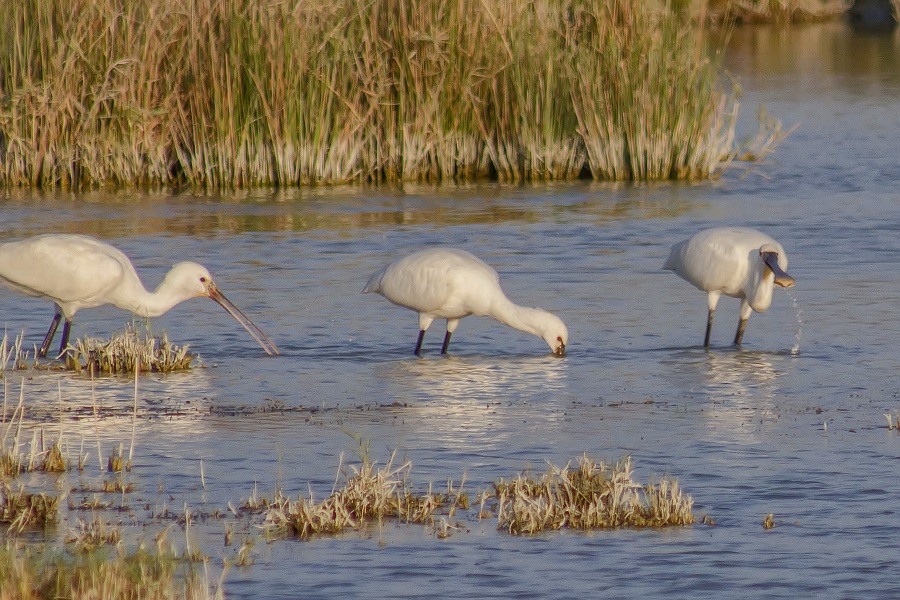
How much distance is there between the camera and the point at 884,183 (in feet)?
62.3

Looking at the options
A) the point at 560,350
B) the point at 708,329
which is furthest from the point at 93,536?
the point at 708,329

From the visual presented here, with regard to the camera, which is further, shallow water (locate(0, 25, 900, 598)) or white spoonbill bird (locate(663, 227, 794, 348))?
white spoonbill bird (locate(663, 227, 794, 348))

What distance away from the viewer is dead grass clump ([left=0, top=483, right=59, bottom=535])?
616cm

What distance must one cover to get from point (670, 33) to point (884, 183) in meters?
3.45

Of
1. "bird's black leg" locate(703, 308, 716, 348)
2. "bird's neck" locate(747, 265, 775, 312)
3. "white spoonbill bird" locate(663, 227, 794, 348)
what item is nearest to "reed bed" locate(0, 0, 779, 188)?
"white spoonbill bird" locate(663, 227, 794, 348)

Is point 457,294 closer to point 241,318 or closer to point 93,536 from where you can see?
point 241,318

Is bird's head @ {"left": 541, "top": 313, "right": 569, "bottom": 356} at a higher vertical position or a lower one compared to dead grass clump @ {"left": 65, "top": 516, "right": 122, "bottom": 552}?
lower

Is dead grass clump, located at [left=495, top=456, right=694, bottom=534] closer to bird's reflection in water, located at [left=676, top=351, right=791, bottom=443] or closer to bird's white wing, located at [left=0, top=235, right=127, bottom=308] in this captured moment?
bird's reflection in water, located at [left=676, top=351, right=791, bottom=443]

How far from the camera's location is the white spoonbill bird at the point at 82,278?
32.8 ft

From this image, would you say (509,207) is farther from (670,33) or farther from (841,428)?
(841,428)

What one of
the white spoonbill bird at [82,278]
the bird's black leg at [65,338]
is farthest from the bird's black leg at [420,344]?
the bird's black leg at [65,338]

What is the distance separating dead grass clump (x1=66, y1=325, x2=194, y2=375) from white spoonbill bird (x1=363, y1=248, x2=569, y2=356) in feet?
4.81

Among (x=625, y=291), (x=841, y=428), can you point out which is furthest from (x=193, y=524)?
(x=625, y=291)

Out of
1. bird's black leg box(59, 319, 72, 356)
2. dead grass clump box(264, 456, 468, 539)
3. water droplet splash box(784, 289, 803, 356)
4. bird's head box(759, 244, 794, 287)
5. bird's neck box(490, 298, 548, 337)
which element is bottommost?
water droplet splash box(784, 289, 803, 356)
